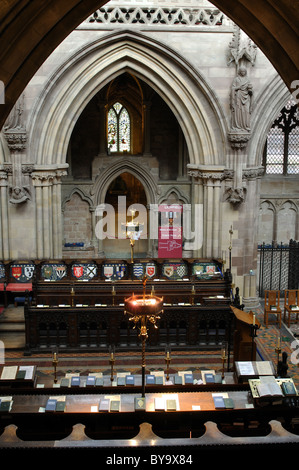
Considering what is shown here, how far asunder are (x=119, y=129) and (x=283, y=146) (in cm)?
631

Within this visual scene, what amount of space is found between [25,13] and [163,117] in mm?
17187

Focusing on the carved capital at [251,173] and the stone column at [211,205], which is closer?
the carved capital at [251,173]

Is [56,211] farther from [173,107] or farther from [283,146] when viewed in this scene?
Result: [283,146]

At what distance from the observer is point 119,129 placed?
23562 mm

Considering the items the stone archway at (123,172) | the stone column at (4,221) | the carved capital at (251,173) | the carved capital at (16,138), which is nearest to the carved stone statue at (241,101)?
the carved capital at (251,173)

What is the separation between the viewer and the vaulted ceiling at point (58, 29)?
19.0 feet

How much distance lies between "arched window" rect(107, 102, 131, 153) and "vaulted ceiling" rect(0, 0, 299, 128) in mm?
16720

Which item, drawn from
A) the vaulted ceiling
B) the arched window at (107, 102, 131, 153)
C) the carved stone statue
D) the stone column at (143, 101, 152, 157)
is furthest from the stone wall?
the vaulted ceiling

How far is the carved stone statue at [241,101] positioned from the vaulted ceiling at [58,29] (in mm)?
10048

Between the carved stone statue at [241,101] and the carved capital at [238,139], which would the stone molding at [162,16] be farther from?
the carved capital at [238,139]

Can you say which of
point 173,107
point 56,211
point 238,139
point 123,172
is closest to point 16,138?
point 56,211

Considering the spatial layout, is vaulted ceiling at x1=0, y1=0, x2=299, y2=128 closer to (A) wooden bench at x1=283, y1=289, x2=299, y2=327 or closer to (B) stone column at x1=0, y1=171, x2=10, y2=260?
(A) wooden bench at x1=283, y1=289, x2=299, y2=327
